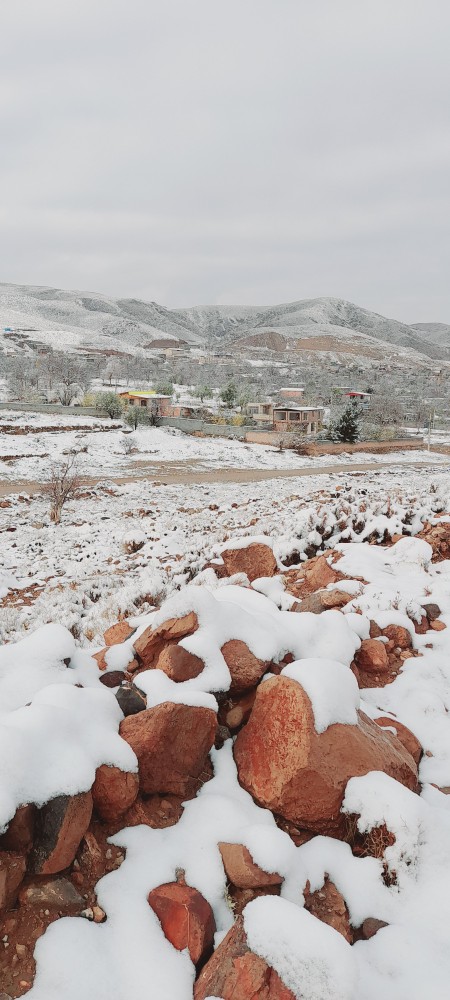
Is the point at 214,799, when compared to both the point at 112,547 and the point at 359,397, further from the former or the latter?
the point at 359,397

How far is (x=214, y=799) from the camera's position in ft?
10.2

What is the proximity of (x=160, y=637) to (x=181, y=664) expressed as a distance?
56 centimetres

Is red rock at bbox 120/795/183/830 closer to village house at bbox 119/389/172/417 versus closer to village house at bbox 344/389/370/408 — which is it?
village house at bbox 119/389/172/417

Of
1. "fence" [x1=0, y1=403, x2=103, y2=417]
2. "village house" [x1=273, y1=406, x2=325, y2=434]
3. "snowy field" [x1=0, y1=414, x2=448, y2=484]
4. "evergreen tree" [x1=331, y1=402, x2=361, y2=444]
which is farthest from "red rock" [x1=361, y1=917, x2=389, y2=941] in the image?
"fence" [x1=0, y1=403, x2=103, y2=417]

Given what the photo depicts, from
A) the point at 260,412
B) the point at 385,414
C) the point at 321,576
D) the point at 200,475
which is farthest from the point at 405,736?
the point at 385,414

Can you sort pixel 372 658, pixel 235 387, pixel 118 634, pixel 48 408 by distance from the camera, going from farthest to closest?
pixel 235 387 < pixel 48 408 < pixel 118 634 < pixel 372 658

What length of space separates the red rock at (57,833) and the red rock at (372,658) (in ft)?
10.2

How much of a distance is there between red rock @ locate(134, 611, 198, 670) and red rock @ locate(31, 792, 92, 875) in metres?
1.59

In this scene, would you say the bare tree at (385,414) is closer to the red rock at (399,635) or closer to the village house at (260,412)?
the village house at (260,412)

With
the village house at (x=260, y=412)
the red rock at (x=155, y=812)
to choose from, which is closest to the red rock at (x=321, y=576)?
the red rock at (x=155, y=812)

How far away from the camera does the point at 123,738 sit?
10.3ft

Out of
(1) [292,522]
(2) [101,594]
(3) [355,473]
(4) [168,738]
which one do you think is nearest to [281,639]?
(4) [168,738]

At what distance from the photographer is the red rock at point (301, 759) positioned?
306 cm

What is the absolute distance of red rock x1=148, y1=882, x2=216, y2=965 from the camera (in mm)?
2283
